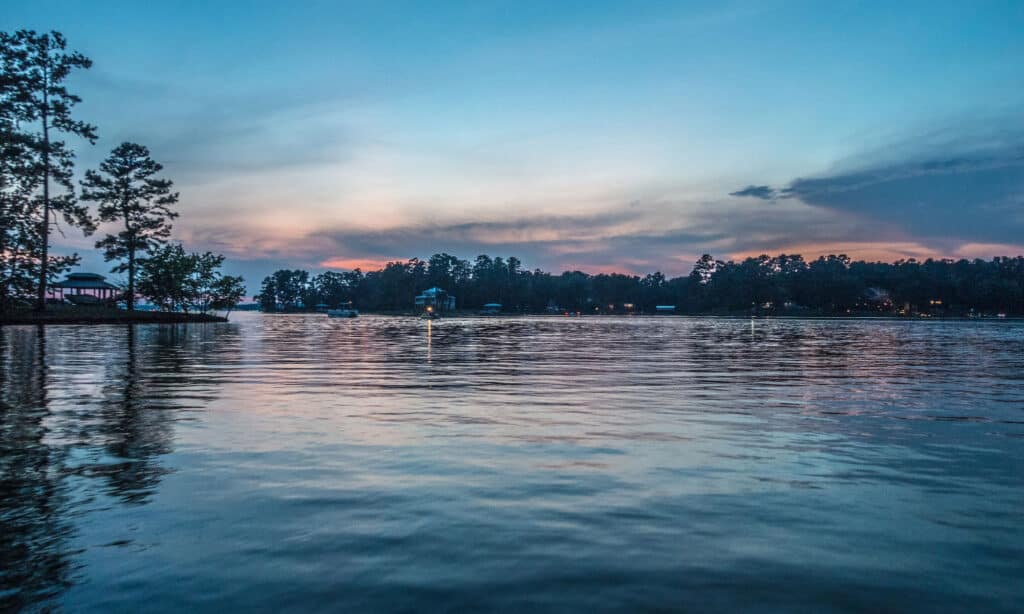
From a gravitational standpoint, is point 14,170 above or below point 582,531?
above

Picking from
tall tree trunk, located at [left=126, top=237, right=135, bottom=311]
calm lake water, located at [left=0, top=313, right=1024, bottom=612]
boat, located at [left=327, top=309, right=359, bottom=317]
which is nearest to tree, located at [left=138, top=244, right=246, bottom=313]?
tall tree trunk, located at [left=126, top=237, right=135, bottom=311]

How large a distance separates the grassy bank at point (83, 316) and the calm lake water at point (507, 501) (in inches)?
1903

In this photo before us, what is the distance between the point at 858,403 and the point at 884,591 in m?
11.0

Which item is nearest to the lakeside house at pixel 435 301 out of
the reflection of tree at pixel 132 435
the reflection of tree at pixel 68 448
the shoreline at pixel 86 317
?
the shoreline at pixel 86 317

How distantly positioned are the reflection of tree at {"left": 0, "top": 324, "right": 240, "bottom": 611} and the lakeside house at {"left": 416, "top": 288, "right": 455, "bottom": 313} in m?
146

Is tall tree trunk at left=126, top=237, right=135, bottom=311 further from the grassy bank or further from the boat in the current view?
the boat

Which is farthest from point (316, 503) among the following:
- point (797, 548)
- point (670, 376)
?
point (670, 376)

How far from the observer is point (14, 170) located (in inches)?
1542

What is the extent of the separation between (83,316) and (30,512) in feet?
204

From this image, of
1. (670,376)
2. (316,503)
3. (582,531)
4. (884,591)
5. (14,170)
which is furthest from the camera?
(14,170)

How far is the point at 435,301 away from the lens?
17812 centimetres

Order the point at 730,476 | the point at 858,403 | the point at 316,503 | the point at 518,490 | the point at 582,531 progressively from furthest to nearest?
1. the point at 858,403
2. the point at 730,476
3. the point at 518,490
4. the point at 316,503
5. the point at 582,531

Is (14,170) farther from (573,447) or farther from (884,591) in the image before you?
(884,591)

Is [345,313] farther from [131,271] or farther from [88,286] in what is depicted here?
[131,271]
